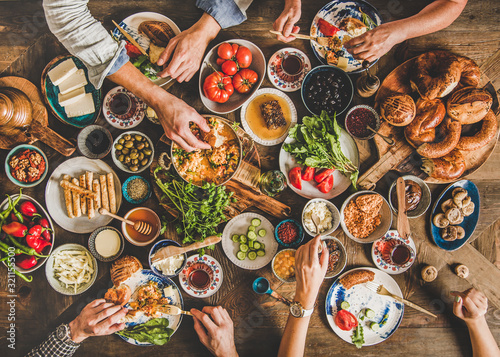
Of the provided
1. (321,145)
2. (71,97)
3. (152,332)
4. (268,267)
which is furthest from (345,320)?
(71,97)

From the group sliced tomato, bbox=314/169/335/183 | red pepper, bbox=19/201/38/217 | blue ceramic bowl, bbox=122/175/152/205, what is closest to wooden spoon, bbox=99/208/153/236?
blue ceramic bowl, bbox=122/175/152/205

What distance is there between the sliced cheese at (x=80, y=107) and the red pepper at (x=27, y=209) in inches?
33.0

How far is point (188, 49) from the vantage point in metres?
2.39

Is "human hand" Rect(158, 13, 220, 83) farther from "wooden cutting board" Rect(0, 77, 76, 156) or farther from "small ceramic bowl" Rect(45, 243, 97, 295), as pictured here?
"small ceramic bowl" Rect(45, 243, 97, 295)

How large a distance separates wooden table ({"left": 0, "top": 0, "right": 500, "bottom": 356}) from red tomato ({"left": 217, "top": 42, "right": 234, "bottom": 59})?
0.64 ft

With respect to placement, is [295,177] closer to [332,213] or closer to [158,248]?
[332,213]

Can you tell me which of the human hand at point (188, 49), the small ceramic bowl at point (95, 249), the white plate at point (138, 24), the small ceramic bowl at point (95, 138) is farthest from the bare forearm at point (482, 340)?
the small ceramic bowl at point (95, 138)

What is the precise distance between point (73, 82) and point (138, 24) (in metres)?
0.75

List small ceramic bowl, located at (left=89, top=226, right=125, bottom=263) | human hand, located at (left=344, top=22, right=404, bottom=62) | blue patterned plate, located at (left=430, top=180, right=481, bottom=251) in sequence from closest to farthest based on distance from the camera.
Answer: human hand, located at (left=344, top=22, right=404, bottom=62) < small ceramic bowl, located at (left=89, top=226, right=125, bottom=263) < blue patterned plate, located at (left=430, top=180, right=481, bottom=251)

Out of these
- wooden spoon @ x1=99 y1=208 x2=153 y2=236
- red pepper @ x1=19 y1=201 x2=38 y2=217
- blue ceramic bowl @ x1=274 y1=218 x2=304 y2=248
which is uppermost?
blue ceramic bowl @ x1=274 y1=218 x2=304 y2=248

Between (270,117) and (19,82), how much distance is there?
221 centimetres

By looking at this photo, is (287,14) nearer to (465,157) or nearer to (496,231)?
(465,157)

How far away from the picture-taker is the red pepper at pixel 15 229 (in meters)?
2.46

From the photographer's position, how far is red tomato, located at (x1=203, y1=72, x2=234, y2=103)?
2508mm
